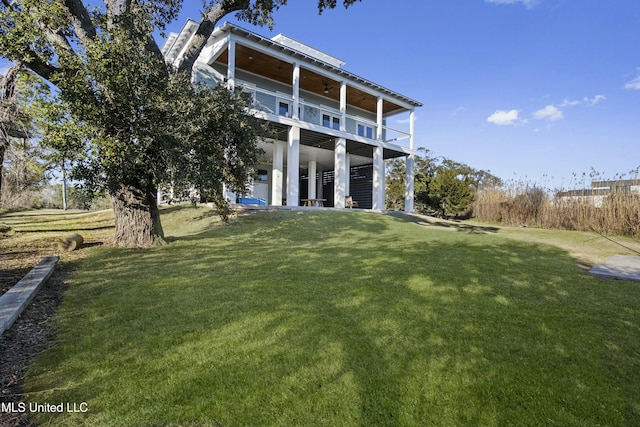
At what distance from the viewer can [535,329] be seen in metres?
2.98

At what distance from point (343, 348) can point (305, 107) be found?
1791 cm

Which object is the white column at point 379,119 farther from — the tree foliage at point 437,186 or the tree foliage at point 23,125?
the tree foliage at point 23,125

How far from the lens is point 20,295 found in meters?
3.72

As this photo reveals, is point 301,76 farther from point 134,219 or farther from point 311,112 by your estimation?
point 134,219

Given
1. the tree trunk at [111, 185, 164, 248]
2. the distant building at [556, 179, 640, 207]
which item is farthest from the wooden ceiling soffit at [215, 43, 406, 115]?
the distant building at [556, 179, 640, 207]

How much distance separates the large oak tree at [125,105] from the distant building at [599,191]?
13.8 meters

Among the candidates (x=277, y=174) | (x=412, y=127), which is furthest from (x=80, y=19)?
(x=412, y=127)

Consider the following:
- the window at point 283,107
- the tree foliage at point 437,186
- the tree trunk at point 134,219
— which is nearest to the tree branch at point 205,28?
the tree trunk at point 134,219

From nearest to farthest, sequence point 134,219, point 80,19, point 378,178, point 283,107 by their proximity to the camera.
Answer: point 80,19 → point 134,219 → point 283,107 → point 378,178

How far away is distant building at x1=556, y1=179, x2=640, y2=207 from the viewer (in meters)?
11.9

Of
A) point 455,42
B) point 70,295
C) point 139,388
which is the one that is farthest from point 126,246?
point 455,42

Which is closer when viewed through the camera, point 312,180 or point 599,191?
point 599,191

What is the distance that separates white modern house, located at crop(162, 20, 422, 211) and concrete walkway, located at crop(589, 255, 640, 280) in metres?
10.8

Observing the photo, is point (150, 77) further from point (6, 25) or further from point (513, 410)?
point (513, 410)
